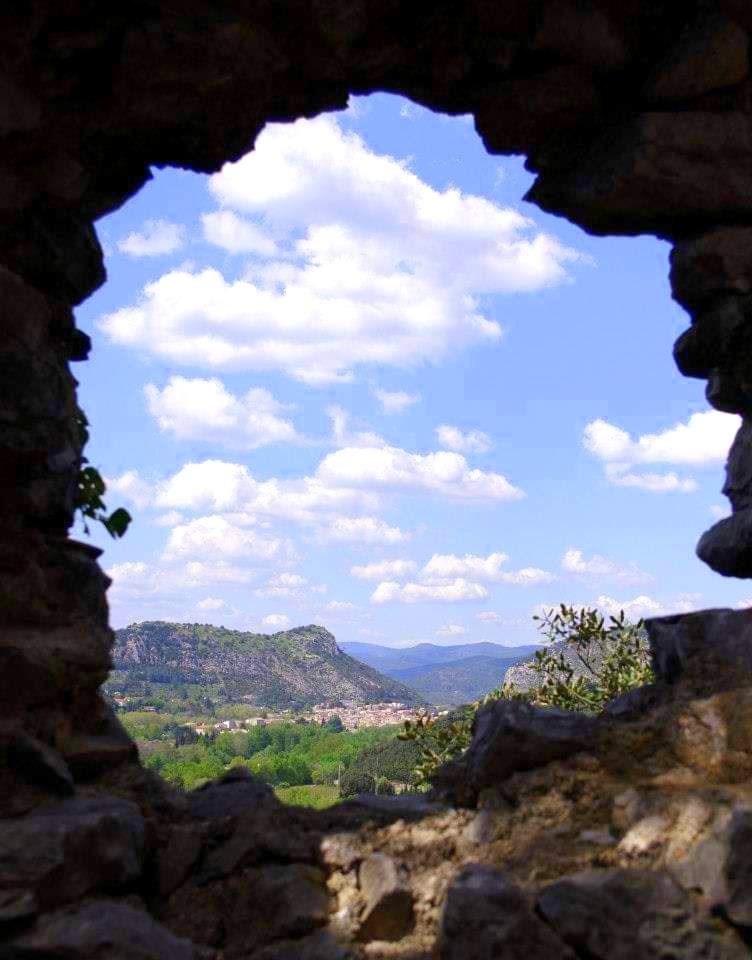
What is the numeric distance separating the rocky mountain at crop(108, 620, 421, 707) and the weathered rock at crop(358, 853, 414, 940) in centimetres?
14088

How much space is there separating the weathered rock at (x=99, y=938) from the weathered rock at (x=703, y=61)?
6.13m

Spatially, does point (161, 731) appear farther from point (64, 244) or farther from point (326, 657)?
point (64, 244)

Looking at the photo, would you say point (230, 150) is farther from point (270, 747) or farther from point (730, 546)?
point (270, 747)

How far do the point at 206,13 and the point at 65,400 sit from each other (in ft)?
8.81

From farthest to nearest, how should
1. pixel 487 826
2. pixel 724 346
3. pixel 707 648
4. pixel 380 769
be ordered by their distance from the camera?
pixel 380 769
pixel 724 346
pixel 707 648
pixel 487 826

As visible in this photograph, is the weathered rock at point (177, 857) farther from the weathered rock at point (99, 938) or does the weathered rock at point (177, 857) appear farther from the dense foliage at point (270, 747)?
the dense foliage at point (270, 747)

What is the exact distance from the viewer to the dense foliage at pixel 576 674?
34.9 ft

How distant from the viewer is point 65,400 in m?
5.55

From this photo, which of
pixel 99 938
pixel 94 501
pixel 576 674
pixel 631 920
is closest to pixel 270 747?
pixel 576 674

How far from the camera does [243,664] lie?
148 meters

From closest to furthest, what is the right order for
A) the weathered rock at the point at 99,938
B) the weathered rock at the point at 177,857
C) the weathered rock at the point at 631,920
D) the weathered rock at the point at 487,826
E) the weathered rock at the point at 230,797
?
the weathered rock at the point at 631,920 < the weathered rock at the point at 99,938 < the weathered rock at the point at 177,857 < the weathered rock at the point at 487,826 < the weathered rock at the point at 230,797

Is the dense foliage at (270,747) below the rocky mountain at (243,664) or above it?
below

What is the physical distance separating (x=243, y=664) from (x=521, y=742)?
487ft

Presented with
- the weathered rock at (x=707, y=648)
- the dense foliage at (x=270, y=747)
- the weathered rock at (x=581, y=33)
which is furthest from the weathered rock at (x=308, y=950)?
the dense foliage at (x=270, y=747)
